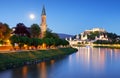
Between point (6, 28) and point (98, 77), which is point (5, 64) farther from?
point (6, 28)

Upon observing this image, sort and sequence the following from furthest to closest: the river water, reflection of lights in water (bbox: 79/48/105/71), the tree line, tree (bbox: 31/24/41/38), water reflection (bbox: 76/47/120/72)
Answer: tree (bbox: 31/24/41/38)
the tree line
reflection of lights in water (bbox: 79/48/105/71)
water reflection (bbox: 76/47/120/72)
the river water

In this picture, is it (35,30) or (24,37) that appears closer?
(24,37)

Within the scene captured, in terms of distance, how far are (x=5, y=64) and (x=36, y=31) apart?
199 feet

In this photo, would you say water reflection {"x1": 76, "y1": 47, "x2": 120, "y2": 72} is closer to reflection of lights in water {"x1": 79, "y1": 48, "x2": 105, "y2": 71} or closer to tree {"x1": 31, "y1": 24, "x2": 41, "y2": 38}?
reflection of lights in water {"x1": 79, "y1": 48, "x2": 105, "y2": 71}

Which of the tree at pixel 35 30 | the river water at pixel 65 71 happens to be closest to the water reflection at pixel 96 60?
the river water at pixel 65 71

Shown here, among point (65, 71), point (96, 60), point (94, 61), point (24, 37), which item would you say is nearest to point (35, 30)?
point (24, 37)

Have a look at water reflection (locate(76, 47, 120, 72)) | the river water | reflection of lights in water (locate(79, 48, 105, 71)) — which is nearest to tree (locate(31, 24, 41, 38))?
water reflection (locate(76, 47, 120, 72))

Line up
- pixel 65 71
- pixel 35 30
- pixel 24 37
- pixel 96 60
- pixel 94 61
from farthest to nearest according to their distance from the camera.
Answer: pixel 35 30 → pixel 24 37 → pixel 96 60 → pixel 94 61 → pixel 65 71

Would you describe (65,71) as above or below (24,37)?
below

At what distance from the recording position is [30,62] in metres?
49.7

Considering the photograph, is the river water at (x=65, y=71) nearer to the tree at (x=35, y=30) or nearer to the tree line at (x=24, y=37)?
the tree line at (x=24, y=37)

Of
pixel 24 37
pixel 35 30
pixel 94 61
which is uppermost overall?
pixel 35 30

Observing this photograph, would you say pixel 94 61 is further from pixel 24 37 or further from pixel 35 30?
pixel 35 30

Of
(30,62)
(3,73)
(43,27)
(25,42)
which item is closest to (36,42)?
(25,42)
